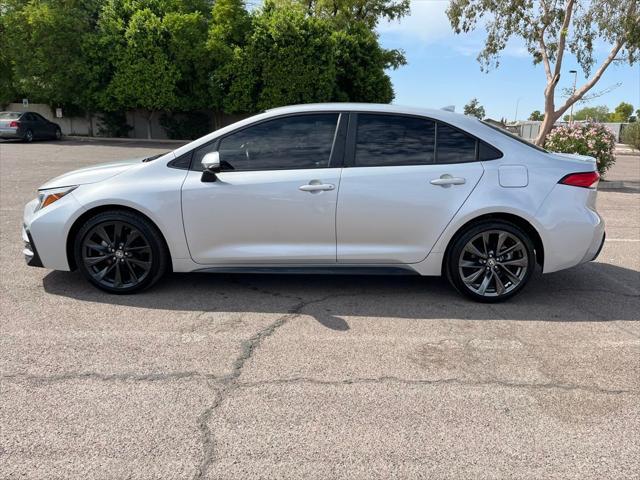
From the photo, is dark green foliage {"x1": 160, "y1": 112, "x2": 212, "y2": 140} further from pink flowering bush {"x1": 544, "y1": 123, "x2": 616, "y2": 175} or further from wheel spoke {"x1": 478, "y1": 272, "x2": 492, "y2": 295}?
wheel spoke {"x1": 478, "y1": 272, "x2": 492, "y2": 295}

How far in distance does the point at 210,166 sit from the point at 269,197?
547 mm

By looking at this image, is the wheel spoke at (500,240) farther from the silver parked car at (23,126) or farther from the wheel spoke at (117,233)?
the silver parked car at (23,126)

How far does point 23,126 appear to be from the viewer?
1005 inches

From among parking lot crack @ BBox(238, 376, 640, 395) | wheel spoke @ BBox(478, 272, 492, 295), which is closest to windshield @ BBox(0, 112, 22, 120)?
wheel spoke @ BBox(478, 272, 492, 295)

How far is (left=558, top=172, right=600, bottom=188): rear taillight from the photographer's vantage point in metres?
4.59

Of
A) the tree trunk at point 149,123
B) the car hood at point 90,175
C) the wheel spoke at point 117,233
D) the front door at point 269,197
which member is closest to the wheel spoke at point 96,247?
the wheel spoke at point 117,233

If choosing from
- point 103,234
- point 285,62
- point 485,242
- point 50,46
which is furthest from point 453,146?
point 50,46

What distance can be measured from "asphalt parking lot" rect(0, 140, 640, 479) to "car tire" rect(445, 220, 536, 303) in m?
0.16

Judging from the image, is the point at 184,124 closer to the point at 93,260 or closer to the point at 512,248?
the point at 93,260

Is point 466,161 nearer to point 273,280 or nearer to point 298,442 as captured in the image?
point 273,280

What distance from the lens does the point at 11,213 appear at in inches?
327

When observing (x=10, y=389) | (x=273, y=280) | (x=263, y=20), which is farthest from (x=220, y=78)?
(x=10, y=389)

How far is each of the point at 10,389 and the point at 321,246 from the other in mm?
2489

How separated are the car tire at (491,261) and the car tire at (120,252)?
8.47 feet
